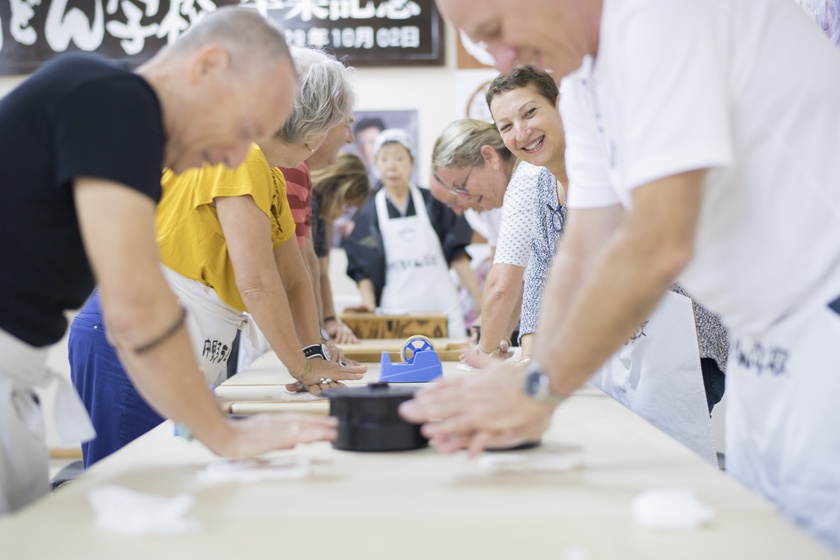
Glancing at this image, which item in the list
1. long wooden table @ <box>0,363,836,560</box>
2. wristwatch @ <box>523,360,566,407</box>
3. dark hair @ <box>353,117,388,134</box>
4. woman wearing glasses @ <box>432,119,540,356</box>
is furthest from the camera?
dark hair @ <box>353,117,388,134</box>

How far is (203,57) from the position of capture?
49.0 inches

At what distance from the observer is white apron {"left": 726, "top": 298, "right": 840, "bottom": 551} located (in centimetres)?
113

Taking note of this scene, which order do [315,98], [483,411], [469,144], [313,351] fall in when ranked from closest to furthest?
[483,411] → [315,98] → [313,351] → [469,144]

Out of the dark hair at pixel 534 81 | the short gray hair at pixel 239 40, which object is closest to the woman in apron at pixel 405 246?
the dark hair at pixel 534 81

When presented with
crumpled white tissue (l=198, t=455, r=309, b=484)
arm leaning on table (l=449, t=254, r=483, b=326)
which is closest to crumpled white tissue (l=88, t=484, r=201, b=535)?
crumpled white tissue (l=198, t=455, r=309, b=484)

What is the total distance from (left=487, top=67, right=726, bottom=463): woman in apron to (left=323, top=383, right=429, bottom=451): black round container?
1.03 metres

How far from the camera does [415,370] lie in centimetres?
220

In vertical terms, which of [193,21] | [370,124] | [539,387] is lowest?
[539,387]

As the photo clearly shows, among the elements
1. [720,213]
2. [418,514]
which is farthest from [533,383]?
[720,213]

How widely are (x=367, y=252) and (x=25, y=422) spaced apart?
346 centimetres

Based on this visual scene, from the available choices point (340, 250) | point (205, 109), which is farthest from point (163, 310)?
point (340, 250)

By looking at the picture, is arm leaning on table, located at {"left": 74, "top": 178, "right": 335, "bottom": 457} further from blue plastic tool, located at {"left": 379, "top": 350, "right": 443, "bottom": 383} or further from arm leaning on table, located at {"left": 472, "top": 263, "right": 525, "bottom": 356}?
arm leaning on table, located at {"left": 472, "top": 263, "right": 525, "bottom": 356}

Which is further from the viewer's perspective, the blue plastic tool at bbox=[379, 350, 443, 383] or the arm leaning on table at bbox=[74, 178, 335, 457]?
the blue plastic tool at bbox=[379, 350, 443, 383]

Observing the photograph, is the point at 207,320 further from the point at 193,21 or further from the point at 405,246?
the point at 193,21
